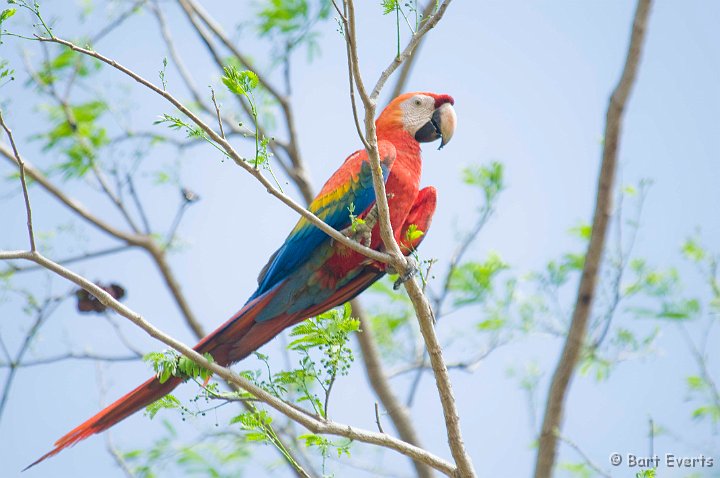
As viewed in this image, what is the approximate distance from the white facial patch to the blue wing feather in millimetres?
349

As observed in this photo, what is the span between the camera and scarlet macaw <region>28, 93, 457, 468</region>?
299cm

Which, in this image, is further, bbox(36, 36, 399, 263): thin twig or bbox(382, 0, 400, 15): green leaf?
bbox(382, 0, 400, 15): green leaf

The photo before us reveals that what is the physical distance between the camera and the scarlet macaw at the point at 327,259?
9.80 feet

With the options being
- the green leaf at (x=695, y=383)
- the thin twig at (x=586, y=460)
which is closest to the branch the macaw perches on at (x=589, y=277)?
the thin twig at (x=586, y=460)

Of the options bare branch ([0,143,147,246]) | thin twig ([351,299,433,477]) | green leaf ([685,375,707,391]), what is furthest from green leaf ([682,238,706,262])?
bare branch ([0,143,147,246])

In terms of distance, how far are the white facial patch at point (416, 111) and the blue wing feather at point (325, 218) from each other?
0.35 metres

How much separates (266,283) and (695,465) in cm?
179

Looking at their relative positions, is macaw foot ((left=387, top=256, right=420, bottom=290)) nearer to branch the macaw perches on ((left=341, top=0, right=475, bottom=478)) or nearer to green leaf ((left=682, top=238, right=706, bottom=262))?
branch the macaw perches on ((left=341, top=0, right=475, bottom=478))

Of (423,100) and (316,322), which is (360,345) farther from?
(316,322)

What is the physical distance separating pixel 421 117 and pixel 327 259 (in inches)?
35.8

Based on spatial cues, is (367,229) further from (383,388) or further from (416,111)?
(383,388)

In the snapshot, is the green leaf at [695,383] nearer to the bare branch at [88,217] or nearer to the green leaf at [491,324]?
the green leaf at [491,324]

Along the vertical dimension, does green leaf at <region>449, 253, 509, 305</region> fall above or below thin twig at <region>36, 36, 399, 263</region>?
above

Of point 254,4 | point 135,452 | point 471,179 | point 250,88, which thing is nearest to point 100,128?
point 254,4
